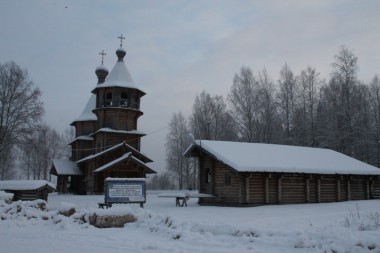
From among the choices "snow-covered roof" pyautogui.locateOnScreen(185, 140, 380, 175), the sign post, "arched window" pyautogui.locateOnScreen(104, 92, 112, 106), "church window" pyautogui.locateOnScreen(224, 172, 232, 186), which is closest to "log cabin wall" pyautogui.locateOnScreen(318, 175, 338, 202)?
"snow-covered roof" pyautogui.locateOnScreen(185, 140, 380, 175)

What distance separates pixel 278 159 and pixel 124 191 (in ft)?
35.2

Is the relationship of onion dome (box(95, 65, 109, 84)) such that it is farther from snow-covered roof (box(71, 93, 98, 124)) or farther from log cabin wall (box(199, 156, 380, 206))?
log cabin wall (box(199, 156, 380, 206))

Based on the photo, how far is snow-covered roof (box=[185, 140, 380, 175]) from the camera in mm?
21844

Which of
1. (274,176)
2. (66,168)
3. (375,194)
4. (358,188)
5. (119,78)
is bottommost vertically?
(375,194)

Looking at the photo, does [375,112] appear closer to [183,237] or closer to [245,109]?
[245,109]

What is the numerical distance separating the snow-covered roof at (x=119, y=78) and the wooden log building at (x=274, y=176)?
1373 centimetres

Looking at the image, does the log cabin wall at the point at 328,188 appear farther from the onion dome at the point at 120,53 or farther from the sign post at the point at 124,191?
the onion dome at the point at 120,53

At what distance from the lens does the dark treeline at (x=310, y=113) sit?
3862cm

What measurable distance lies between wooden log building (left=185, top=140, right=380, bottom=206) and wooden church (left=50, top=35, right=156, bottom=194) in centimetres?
1013

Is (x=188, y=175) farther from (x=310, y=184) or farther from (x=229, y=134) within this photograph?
(x=310, y=184)

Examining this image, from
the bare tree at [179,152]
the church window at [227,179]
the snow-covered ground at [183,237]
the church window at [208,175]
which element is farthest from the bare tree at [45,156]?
the snow-covered ground at [183,237]

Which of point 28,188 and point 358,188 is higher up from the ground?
point 28,188

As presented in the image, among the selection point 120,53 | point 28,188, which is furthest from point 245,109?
point 28,188

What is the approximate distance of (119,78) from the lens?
1457 inches
